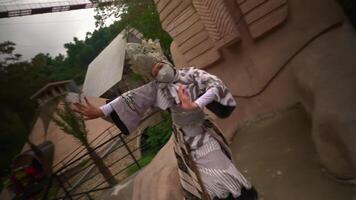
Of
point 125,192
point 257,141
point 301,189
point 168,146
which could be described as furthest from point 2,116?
point 301,189

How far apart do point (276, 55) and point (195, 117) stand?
2.44 metres

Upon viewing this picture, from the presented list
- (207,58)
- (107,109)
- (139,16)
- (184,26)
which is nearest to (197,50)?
A: (207,58)

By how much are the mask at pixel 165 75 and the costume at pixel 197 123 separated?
0.05 meters

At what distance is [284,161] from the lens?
14.4 feet

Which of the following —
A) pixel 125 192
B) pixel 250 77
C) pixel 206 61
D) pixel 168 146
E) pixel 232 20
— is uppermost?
pixel 232 20

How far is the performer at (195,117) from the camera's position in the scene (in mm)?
3189

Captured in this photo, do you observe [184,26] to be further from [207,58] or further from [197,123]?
[197,123]

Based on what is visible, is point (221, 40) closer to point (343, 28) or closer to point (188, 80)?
point (343, 28)

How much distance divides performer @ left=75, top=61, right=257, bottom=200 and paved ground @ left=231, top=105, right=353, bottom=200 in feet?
2.52

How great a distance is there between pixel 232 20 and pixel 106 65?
11233mm

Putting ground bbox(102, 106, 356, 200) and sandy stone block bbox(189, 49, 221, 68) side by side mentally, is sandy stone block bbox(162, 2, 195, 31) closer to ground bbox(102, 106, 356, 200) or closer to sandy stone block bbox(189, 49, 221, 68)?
sandy stone block bbox(189, 49, 221, 68)

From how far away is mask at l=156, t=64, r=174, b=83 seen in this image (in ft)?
10.6

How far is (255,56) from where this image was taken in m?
5.48

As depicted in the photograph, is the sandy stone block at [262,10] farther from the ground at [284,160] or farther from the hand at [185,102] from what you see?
the hand at [185,102]
